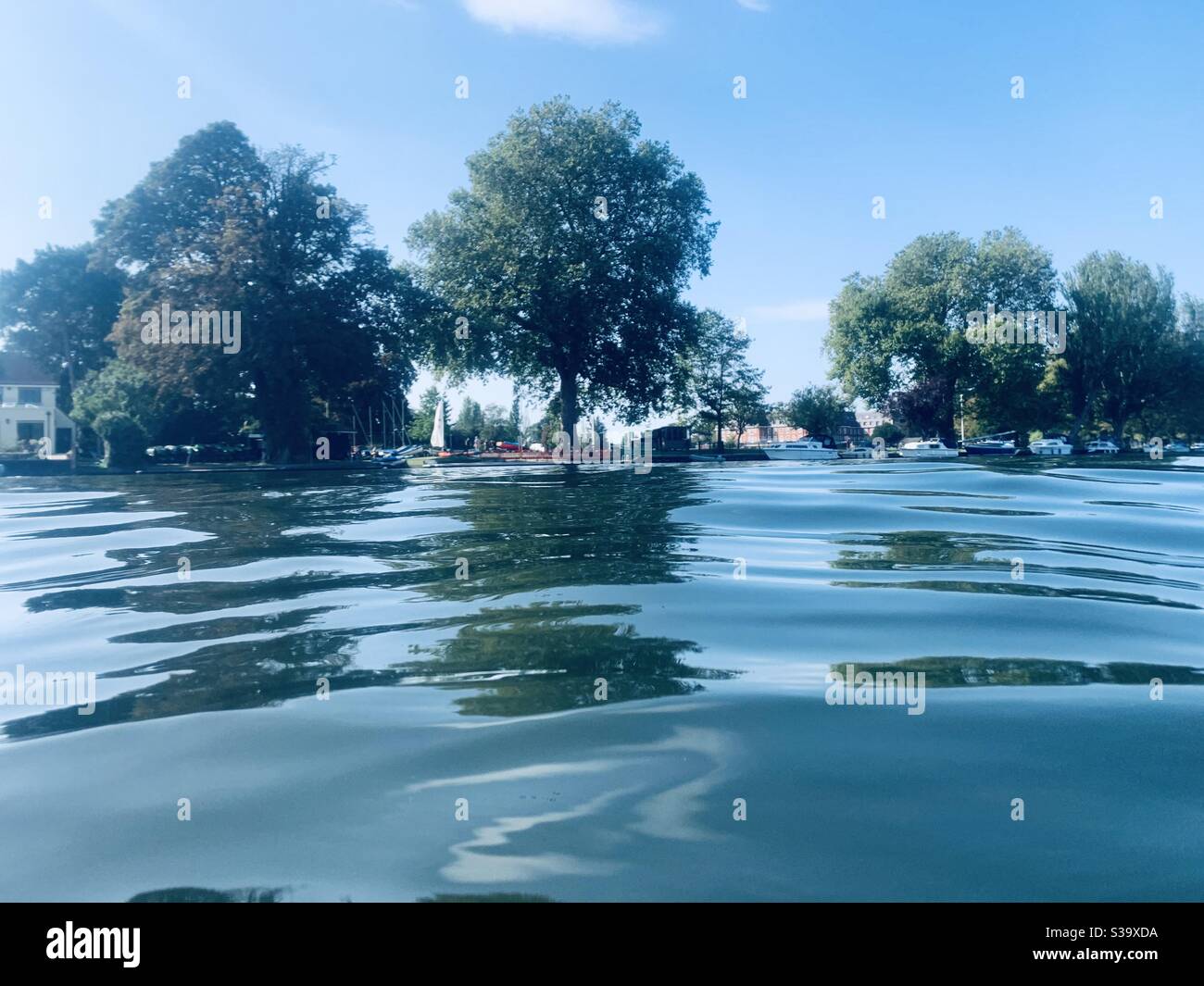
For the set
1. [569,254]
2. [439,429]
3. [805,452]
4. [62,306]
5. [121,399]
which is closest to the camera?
[121,399]

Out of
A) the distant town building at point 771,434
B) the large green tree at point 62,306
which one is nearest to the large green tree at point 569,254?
the large green tree at point 62,306

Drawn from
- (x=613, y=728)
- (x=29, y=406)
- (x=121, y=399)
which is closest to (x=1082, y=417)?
(x=121, y=399)

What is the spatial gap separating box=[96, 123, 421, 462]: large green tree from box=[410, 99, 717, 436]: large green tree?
3.00 metres

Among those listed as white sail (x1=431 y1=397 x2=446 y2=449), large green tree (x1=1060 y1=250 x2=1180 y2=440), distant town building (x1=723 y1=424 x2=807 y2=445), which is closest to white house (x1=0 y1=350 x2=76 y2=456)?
white sail (x1=431 y1=397 x2=446 y2=449)

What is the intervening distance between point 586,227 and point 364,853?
39148mm

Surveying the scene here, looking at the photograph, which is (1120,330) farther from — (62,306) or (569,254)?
(62,306)

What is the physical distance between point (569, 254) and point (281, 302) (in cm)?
1287

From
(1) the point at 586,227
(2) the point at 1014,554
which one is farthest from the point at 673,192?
(2) the point at 1014,554

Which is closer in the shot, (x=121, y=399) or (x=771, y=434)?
(x=121, y=399)

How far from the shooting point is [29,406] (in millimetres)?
62594

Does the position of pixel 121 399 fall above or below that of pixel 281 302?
below

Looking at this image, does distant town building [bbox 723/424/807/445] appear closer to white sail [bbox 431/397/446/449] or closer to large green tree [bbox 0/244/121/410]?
white sail [bbox 431/397/446/449]

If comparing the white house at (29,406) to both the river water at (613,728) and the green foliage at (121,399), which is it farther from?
the river water at (613,728)

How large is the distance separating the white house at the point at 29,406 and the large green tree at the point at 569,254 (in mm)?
32556
